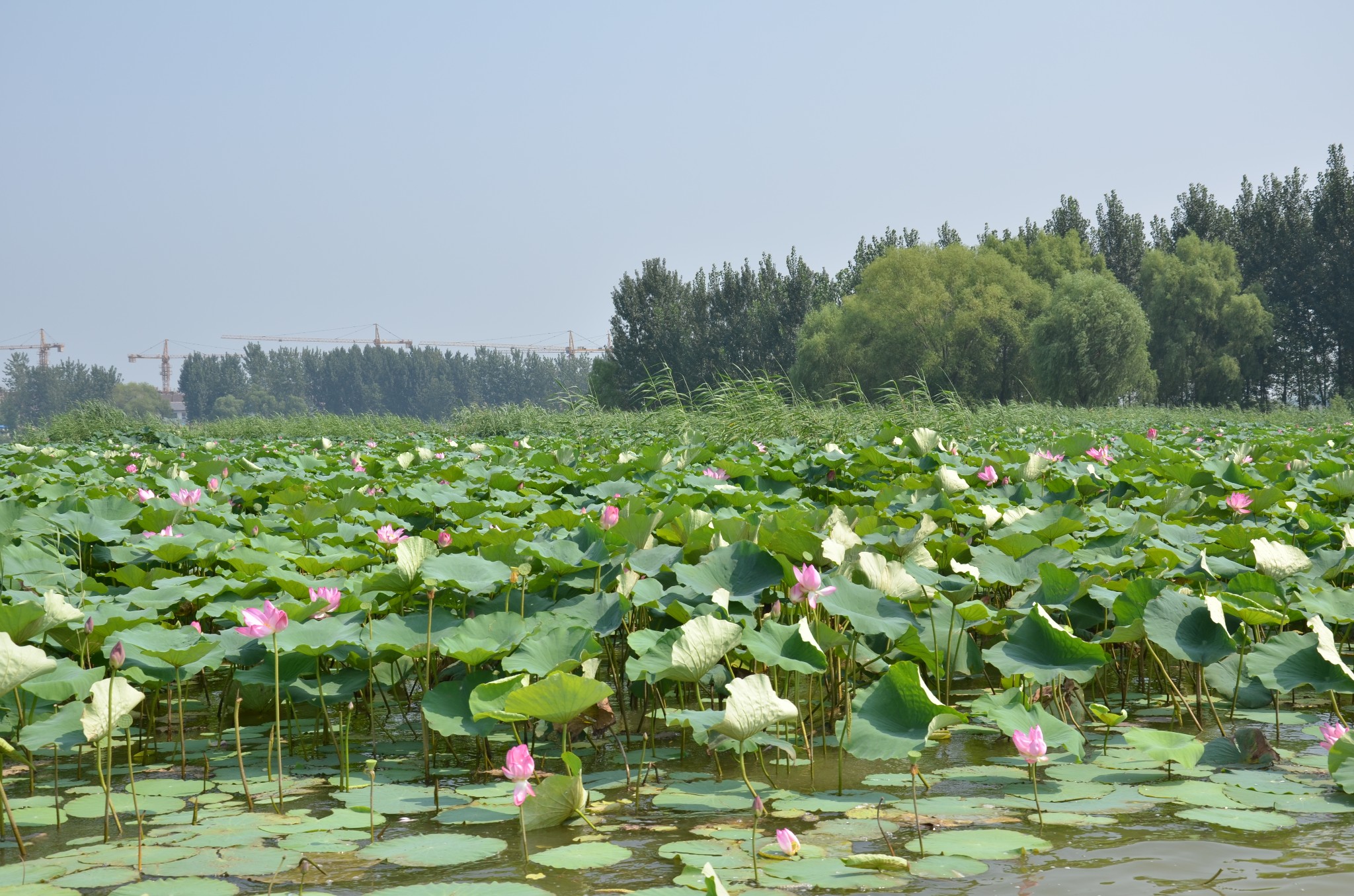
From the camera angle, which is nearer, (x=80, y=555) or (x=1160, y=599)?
(x=1160, y=599)

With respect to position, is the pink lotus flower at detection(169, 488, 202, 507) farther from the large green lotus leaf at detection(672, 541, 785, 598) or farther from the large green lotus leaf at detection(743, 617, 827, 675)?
the large green lotus leaf at detection(743, 617, 827, 675)

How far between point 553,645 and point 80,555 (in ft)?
6.51

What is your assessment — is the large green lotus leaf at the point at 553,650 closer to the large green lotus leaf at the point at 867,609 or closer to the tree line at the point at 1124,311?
the large green lotus leaf at the point at 867,609

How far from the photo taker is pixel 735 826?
1.80 m

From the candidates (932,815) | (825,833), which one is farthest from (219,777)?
(932,815)

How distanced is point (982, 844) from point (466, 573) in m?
1.32

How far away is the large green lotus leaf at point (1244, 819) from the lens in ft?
5.54

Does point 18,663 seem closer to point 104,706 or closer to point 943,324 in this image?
point 104,706

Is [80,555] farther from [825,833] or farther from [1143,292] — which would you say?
[1143,292]

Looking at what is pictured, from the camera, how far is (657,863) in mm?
1638

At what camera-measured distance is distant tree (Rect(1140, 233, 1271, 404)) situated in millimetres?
36938

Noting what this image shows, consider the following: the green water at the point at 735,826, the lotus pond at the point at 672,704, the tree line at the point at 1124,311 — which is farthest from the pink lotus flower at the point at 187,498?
the tree line at the point at 1124,311

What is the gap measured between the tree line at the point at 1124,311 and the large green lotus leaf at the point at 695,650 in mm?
33634

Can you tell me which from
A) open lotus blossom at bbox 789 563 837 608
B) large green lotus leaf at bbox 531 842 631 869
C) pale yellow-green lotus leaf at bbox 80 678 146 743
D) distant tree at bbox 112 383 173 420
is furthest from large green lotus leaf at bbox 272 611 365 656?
distant tree at bbox 112 383 173 420
